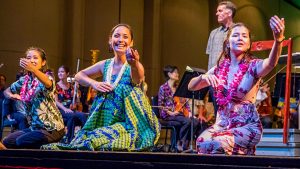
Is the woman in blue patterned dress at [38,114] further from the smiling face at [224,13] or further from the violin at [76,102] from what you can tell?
the violin at [76,102]

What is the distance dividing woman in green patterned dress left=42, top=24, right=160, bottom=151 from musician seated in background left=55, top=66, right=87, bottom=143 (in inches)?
118

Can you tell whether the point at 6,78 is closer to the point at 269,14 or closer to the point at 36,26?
the point at 36,26

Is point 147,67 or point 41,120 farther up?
point 147,67

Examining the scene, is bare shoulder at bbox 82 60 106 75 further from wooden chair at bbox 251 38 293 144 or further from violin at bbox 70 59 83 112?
violin at bbox 70 59 83 112

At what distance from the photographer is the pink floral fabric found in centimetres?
333

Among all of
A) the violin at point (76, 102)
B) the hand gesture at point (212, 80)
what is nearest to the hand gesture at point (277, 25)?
the hand gesture at point (212, 80)

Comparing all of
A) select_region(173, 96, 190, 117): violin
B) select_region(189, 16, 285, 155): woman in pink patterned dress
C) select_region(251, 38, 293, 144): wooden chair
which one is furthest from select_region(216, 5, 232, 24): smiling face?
select_region(173, 96, 190, 117): violin

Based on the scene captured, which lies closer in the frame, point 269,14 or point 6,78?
point 6,78

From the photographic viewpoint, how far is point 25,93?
4.87m

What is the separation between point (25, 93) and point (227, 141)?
226 cm

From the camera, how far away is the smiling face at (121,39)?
161 inches

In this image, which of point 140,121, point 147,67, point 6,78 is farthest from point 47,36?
point 140,121

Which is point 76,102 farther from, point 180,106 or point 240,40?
point 240,40

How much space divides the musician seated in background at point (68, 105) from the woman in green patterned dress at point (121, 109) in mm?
3006
